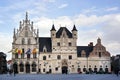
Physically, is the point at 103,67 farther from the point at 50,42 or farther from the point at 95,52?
the point at 50,42

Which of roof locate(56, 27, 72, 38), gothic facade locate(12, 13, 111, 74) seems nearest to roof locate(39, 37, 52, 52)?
gothic facade locate(12, 13, 111, 74)

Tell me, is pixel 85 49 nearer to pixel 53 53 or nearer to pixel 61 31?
pixel 61 31

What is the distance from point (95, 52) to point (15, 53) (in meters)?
27.1

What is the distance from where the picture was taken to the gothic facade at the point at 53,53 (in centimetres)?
10550

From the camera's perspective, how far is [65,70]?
107625 millimetres

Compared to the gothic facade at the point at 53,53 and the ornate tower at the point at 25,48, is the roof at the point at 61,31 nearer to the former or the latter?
the gothic facade at the point at 53,53

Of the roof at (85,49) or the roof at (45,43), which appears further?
the roof at (85,49)

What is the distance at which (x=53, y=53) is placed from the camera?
4245 inches

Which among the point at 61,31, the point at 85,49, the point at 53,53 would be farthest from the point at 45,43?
the point at 85,49

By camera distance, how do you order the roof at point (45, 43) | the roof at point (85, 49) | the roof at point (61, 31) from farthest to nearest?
the roof at point (85, 49) → the roof at point (61, 31) → the roof at point (45, 43)

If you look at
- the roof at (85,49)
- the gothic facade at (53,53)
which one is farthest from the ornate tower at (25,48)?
the roof at (85,49)

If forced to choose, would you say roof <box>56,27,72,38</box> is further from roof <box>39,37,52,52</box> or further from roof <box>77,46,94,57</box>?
roof <box>77,46,94,57</box>

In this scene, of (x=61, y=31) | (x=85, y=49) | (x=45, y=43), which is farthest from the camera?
(x=85, y=49)

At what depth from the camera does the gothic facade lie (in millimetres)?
105500
